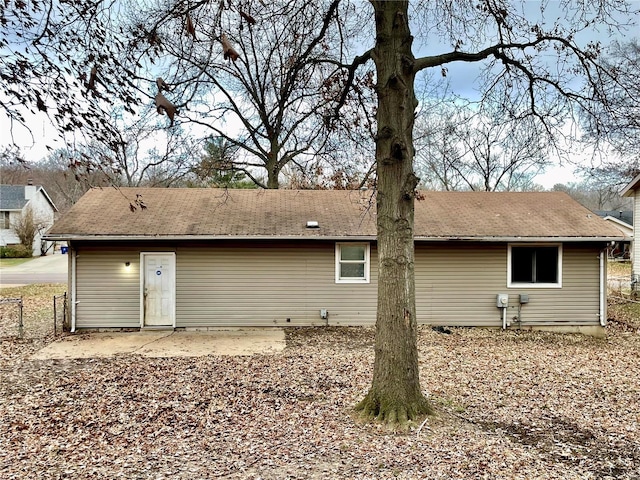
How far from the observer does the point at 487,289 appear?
11.8 meters

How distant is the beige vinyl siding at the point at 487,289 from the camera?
38.3 ft

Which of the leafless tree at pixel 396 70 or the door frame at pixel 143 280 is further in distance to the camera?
the door frame at pixel 143 280

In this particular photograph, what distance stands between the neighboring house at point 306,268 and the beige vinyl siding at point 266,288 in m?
0.03

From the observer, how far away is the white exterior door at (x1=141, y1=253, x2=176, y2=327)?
11156 millimetres

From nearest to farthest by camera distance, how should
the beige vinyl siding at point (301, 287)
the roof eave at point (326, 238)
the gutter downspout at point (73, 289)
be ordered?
the roof eave at point (326, 238)
the gutter downspout at point (73, 289)
the beige vinyl siding at point (301, 287)

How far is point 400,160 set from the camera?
5.36 meters

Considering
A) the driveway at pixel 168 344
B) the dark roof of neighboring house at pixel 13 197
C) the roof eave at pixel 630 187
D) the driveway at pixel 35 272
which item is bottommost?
the driveway at pixel 168 344

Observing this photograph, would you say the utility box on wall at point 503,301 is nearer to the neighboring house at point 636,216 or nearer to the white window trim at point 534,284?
the white window trim at point 534,284

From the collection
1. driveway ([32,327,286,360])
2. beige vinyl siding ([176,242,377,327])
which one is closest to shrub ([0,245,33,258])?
driveway ([32,327,286,360])

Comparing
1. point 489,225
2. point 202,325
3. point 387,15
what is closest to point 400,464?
point 387,15

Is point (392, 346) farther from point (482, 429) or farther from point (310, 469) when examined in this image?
point (310, 469)

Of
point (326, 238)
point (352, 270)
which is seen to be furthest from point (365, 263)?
point (326, 238)

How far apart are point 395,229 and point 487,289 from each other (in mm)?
7487

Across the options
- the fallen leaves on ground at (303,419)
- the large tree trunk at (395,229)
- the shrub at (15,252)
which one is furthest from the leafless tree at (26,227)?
the large tree trunk at (395,229)
